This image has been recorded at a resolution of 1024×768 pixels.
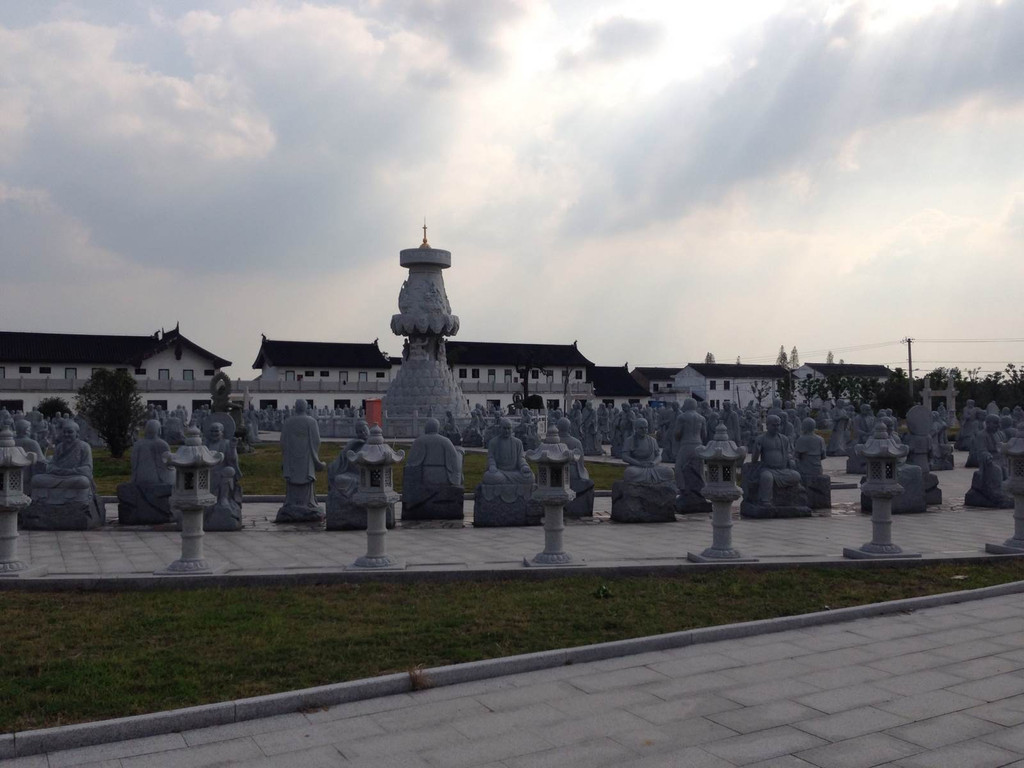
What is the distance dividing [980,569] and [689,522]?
442 centimetres

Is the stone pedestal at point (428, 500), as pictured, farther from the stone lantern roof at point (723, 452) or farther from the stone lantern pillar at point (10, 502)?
the stone lantern pillar at point (10, 502)

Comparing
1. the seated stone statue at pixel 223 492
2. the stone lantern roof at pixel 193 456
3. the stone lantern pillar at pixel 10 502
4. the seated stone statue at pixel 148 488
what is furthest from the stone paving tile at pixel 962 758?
the seated stone statue at pixel 148 488

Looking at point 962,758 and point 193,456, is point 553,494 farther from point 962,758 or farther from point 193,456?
point 962,758

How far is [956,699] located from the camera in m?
4.88

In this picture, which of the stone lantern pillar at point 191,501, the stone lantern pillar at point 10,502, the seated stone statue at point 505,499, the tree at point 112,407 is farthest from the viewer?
the tree at point 112,407

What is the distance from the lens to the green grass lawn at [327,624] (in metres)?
5.03

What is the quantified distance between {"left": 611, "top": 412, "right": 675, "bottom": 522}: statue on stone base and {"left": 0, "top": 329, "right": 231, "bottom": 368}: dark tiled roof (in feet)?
147

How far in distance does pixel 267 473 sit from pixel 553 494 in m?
12.1

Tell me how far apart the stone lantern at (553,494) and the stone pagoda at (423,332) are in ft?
83.4

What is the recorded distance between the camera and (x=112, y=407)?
23.2 metres

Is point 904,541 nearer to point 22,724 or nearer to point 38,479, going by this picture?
point 22,724

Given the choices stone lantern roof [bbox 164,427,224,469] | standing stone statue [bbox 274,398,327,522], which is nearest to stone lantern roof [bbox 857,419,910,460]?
stone lantern roof [bbox 164,427,224,469]

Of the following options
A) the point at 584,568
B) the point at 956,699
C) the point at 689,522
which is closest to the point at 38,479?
the point at 584,568

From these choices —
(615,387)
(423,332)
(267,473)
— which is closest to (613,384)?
(615,387)
